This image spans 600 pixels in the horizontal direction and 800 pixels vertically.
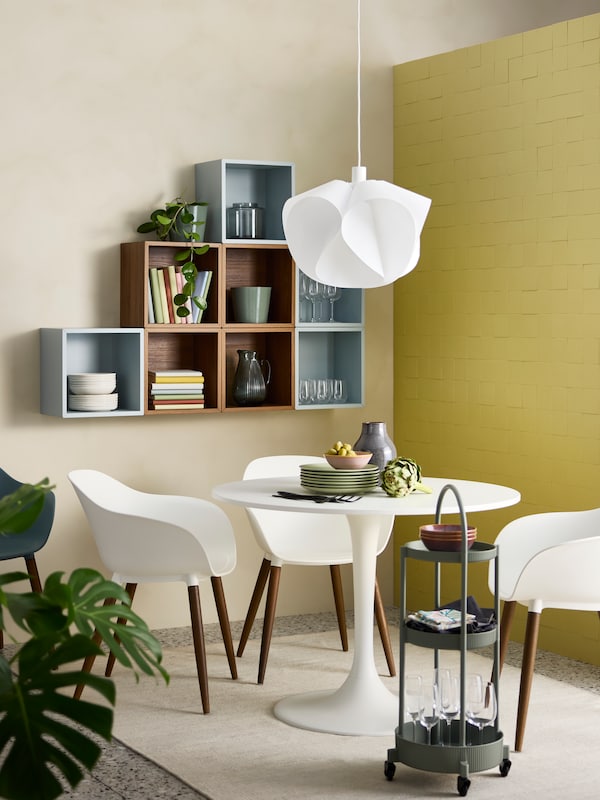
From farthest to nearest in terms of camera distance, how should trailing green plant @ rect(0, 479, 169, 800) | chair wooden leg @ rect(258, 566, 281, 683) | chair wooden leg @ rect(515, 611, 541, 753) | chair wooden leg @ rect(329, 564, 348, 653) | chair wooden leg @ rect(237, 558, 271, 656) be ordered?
chair wooden leg @ rect(329, 564, 348, 653), chair wooden leg @ rect(237, 558, 271, 656), chair wooden leg @ rect(258, 566, 281, 683), chair wooden leg @ rect(515, 611, 541, 753), trailing green plant @ rect(0, 479, 169, 800)

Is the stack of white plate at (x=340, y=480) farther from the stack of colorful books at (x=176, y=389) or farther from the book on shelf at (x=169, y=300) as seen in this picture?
the book on shelf at (x=169, y=300)

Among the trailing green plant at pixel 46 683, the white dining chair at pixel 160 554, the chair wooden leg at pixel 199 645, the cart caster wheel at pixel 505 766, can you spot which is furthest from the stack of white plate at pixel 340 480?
the trailing green plant at pixel 46 683

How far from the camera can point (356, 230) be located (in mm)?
3760

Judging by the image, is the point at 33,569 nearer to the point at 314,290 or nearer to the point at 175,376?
the point at 175,376

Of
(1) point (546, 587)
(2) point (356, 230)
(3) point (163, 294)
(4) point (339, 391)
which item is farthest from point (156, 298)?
(1) point (546, 587)

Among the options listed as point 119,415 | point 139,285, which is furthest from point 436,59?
point 119,415

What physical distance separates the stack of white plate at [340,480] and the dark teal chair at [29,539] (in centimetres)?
111

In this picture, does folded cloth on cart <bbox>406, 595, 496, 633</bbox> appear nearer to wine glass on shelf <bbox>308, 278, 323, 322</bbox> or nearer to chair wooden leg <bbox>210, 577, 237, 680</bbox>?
chair wooden leg <bbox>210, 577, 237, 680</bbox>

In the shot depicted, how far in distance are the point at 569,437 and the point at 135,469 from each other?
1844mm

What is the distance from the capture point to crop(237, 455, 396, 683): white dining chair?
184 inches

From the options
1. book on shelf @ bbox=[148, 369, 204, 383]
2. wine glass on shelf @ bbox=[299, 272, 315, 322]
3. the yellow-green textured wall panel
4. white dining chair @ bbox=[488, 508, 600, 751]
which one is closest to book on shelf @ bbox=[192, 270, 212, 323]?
book on shelf @ bbox=[148, 369, 204, 383]

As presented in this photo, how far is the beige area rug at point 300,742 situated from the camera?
11.6 ft

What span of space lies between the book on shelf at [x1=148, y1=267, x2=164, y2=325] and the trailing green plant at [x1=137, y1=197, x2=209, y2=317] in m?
0.07

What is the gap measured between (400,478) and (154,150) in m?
2.07
